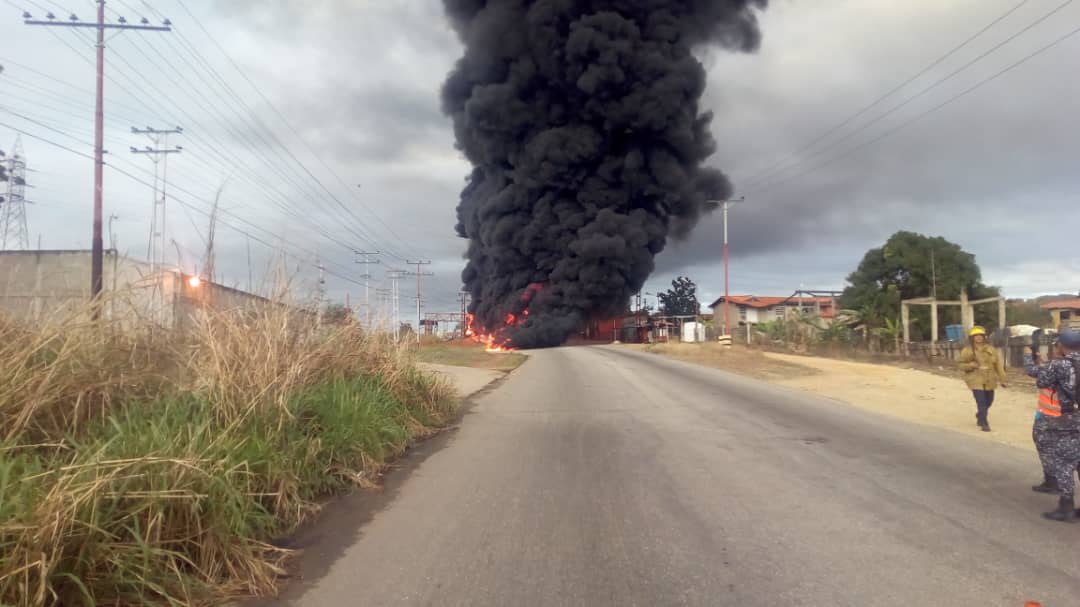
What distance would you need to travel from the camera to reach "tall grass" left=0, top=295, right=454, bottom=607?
3.70 metres

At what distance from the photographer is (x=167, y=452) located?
14.8 feet

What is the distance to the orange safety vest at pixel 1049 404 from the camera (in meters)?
5.80

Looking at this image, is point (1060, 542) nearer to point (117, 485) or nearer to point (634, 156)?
point (117, 485)

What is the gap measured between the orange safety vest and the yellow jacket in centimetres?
458

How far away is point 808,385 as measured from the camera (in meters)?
18.8

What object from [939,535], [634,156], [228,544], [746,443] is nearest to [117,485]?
[228,544]

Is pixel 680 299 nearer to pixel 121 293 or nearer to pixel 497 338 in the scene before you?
pixel 497 338

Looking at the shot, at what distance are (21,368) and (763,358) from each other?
27.4m

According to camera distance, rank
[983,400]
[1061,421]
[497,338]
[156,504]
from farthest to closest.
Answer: [497,338]
[983,400]
[1061,421]
[156,504]

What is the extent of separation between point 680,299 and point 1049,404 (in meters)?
95.9

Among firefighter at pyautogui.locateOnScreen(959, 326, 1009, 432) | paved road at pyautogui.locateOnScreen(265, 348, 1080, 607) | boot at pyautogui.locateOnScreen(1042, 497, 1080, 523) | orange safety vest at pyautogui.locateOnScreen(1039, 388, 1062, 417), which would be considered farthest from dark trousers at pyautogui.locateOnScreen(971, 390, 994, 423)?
boot at pyautogui.locateOnScreen(1042, 497, 1080, 523)

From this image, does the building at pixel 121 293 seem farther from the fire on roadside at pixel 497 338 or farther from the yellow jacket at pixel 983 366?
the fire on roadside at pixel 497 338

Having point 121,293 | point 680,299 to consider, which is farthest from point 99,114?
point 680,299

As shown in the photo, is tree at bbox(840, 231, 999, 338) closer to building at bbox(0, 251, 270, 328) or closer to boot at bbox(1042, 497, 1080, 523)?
boot at bbox(1042, 497, 1080, 523)
